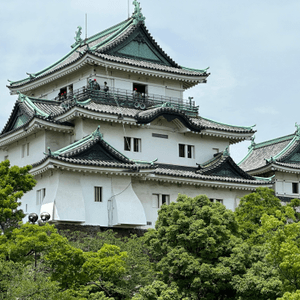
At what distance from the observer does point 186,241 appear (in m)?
26.8

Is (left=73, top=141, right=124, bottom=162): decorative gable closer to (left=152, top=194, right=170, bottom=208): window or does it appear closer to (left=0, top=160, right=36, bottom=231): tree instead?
(left=152, top=194, right=170, bottom=208): window

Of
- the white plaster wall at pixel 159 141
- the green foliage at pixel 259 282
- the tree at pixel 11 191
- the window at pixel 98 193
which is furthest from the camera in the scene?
the white plaster wall at pixel 159 141

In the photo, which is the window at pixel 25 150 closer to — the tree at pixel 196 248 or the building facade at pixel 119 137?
the building facade at pixel 119 137

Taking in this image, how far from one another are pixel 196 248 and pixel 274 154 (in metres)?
27.3

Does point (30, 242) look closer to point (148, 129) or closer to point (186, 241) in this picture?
point (186, 241)

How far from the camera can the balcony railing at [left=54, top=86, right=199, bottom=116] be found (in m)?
40.0

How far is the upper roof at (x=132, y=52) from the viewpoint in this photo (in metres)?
41.9

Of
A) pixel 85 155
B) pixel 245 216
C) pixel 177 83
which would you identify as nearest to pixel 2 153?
pixel 85 155

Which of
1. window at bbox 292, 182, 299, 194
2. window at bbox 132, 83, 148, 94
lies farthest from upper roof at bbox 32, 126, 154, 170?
window at bbox 292, 182, 299, 194

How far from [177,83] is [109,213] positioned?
14.1 metres

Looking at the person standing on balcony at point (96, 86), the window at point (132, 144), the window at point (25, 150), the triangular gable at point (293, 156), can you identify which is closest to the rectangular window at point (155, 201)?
the window at point (132, 144)

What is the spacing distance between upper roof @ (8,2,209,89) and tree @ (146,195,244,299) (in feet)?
53.9

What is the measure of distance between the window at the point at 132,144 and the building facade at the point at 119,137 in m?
0.08

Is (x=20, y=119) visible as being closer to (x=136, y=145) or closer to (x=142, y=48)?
(x=136, y=145)
